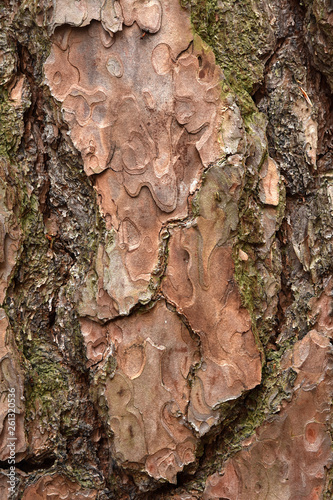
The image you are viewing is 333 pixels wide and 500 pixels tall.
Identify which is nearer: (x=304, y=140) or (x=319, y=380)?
(x=319, y=380)

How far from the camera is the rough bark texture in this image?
1.25m

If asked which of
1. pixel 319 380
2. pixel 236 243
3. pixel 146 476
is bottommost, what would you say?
pixel 146 476

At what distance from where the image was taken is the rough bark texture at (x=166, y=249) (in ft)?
4.09

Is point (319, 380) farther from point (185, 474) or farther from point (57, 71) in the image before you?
point (57, 71)

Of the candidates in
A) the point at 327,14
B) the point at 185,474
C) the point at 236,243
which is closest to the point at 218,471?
the point at 185,474

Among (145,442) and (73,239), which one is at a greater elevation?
(73,239)

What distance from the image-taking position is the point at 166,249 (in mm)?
1255

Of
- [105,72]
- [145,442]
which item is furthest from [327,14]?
[145,442]

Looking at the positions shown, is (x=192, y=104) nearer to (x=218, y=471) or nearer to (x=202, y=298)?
(x=202, y=298)

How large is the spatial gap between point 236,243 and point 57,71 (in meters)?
0.61

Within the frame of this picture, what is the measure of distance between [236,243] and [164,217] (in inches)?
7.2

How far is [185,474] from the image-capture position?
1.30m

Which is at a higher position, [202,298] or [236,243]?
[236,243]

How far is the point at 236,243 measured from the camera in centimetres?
126
